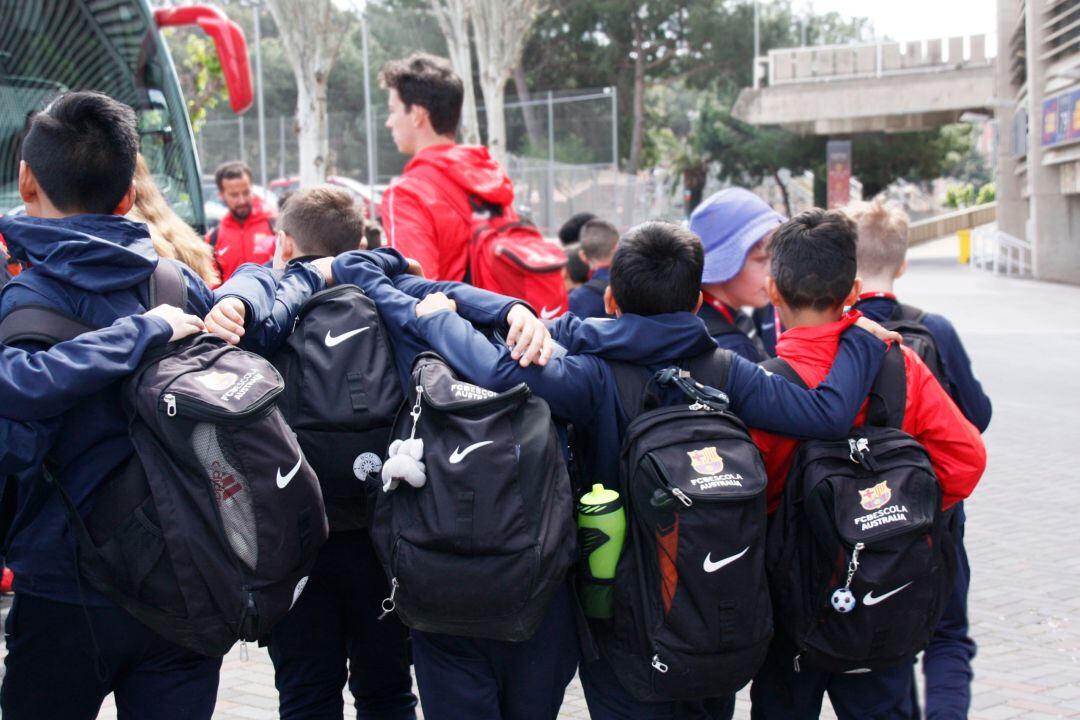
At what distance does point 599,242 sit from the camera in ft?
23.8

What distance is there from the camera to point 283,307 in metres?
2.94

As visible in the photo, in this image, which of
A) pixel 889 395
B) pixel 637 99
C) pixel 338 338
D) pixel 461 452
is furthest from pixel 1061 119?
pixel 637 99

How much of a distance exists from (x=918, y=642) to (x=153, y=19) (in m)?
6.37

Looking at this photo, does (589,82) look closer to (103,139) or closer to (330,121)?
(330,121)

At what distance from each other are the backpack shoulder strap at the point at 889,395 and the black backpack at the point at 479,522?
921 millimetres

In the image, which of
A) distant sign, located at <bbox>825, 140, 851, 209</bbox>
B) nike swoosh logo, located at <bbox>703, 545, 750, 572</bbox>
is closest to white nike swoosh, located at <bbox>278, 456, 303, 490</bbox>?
nike swoosh logo, located at <bbox>703, 545, 750, 572</bbox>

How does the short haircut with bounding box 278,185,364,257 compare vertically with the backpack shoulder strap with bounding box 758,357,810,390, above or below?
above

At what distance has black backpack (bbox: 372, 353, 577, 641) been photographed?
2533 mm

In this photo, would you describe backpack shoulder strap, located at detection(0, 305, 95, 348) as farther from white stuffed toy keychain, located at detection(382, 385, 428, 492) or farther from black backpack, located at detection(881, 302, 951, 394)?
black backpack, located at detection(881, 302, 951, 394)

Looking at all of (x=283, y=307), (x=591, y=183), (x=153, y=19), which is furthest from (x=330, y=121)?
(x=283, y=307)

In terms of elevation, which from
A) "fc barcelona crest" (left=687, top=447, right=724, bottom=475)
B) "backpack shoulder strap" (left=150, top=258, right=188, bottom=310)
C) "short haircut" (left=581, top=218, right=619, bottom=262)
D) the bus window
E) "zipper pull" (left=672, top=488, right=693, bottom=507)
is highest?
the bus window

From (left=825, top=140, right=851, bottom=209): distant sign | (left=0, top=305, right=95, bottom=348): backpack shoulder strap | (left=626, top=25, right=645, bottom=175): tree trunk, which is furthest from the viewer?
(left=626, top=25, right=645, bottom=175): tree trunk

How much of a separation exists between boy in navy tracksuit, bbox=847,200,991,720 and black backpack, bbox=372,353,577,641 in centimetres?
149

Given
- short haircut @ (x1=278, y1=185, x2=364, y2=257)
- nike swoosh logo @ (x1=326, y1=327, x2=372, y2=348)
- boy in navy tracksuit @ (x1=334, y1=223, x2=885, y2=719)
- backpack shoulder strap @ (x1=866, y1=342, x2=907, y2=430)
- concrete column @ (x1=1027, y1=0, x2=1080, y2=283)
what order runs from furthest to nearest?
concrete column @ (x1=1027, y1=0, x2=1080, y2=283), short haircut @ (x1=278, y1=185, x2=364, y2=257), backpack shoulder strap @ (x1=866, y1=342, x2=907, y2=430), nike swoosh logo @ (x1=326, y1=327, x2=372, y2=348), boy in navy tracksuit @ (x1=334, y1=223, x2=885, y2=719)
